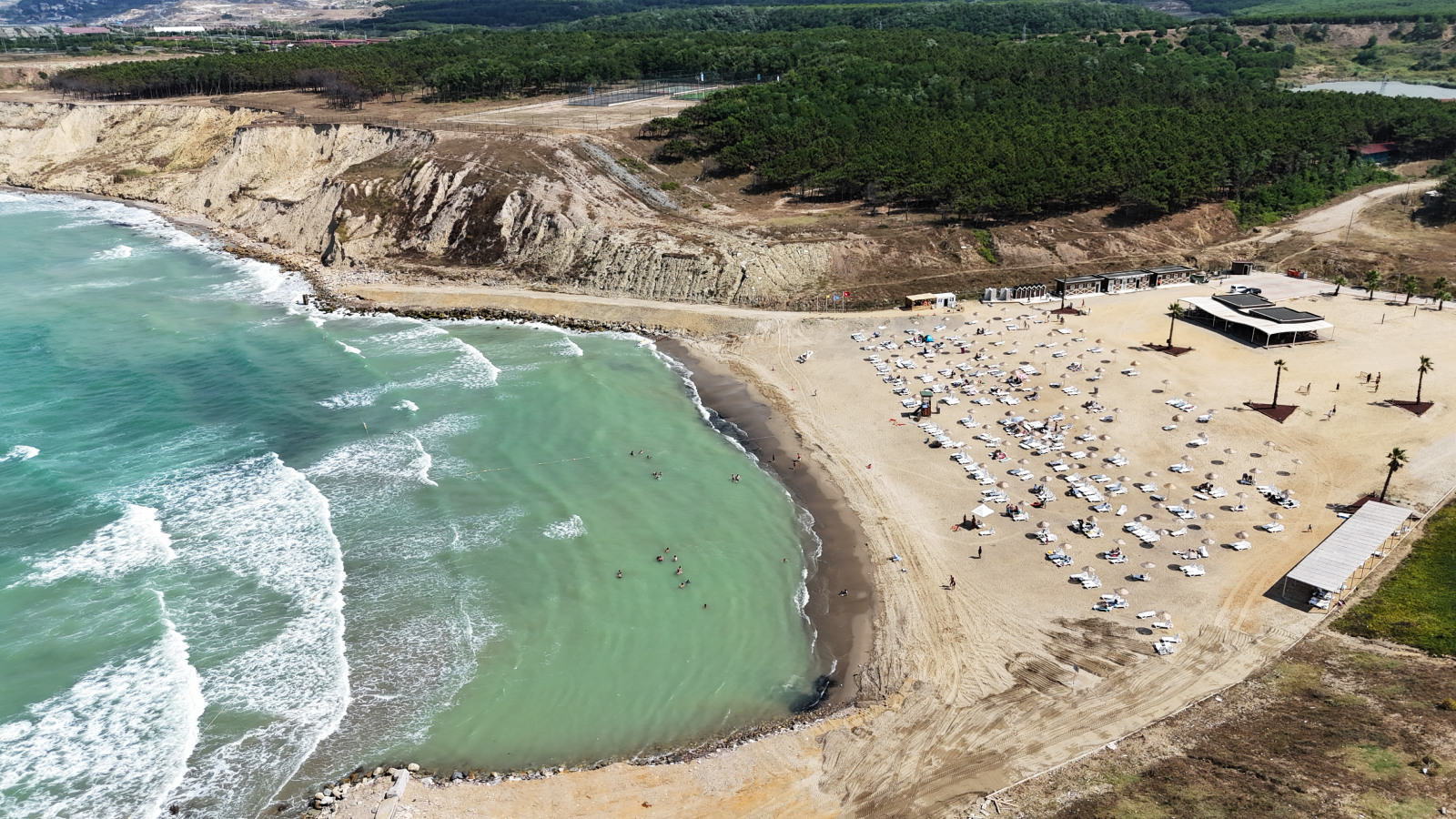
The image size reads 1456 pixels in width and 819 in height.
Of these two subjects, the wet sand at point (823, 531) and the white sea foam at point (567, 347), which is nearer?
the wet sand at point (823, 531)

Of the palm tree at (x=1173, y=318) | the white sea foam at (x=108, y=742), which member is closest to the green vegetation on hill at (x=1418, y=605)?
the palm tree at (x=1173, y=318)

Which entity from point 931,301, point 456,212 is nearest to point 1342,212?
point 931,301

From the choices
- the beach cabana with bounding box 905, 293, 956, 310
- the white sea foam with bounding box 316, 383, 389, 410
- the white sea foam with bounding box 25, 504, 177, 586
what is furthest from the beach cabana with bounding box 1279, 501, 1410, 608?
→ the white sea foam with bounding box 316, 383, 389, 410

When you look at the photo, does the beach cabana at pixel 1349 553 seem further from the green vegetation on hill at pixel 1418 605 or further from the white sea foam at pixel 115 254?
the white sea foam at pixel 115 254

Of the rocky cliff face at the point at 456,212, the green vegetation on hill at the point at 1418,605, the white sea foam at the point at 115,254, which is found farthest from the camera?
the white sea foam at the point at 115,254

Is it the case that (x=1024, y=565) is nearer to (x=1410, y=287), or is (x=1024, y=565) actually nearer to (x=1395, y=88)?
(x=1410, y=287)

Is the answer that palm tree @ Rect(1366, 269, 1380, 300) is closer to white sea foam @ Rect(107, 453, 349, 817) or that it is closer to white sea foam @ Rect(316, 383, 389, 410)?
white sea foam @ Rect(316, 383, 389, 410)

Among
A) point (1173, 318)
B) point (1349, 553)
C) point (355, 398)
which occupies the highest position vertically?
point (1173, 318)
